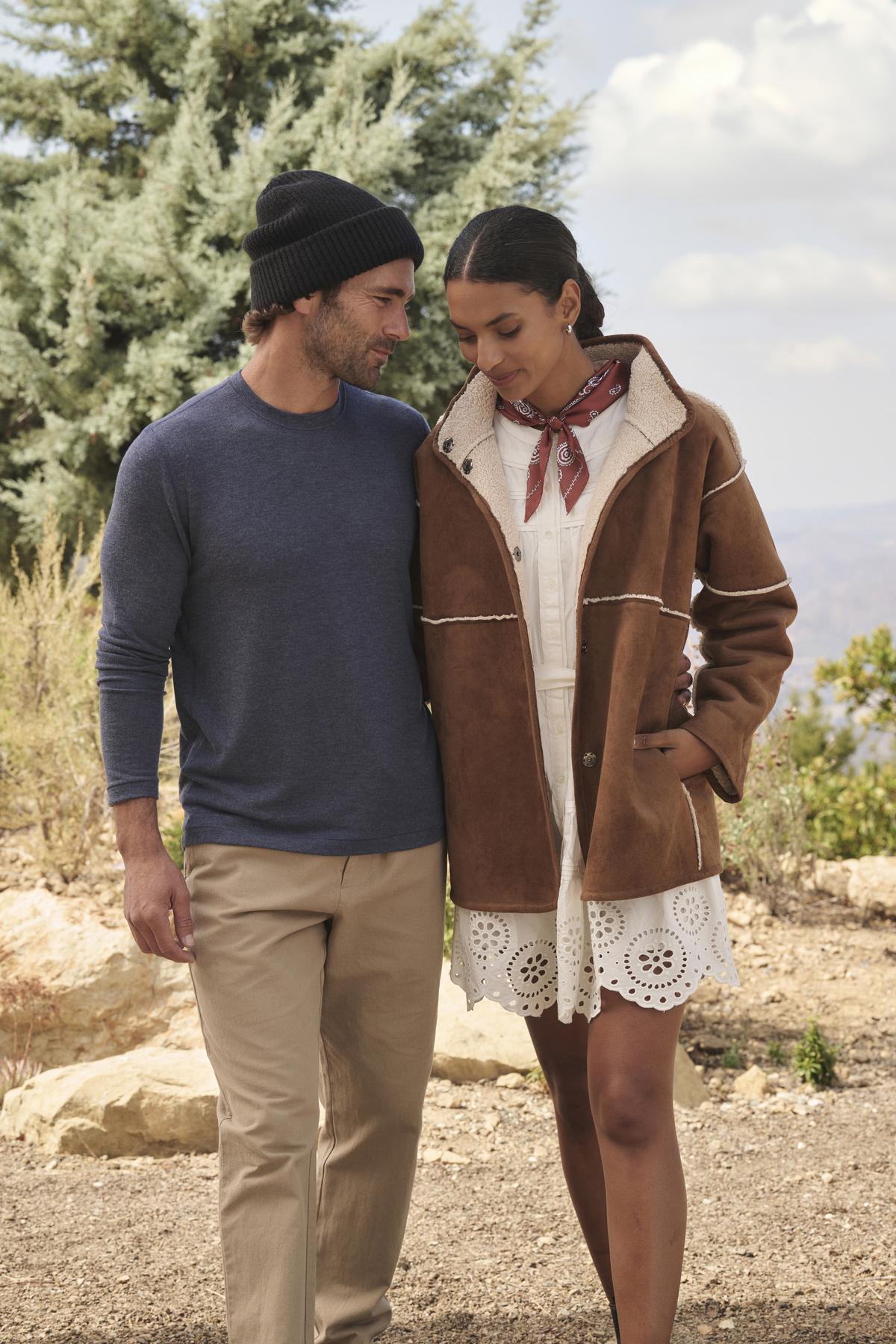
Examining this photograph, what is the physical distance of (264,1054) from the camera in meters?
2.18

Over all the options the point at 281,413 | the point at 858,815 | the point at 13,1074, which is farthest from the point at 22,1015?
the point at 858,815

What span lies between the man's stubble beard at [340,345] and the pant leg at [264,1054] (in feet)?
2.88

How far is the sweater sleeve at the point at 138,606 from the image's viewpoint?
2211 mm

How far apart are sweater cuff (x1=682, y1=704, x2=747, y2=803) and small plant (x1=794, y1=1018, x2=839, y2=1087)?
244cm

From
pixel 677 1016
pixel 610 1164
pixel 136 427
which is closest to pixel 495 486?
pixel 677 1016

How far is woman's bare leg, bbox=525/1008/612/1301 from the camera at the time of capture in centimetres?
246

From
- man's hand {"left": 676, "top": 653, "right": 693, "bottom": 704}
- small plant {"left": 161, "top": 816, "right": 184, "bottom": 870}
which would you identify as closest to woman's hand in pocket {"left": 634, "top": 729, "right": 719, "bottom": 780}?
man's hand {"left": 676, "top": 653, "right": 693, "bottom": 704}

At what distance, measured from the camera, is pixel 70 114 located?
13.3m

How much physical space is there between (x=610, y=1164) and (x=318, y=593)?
1.09 m

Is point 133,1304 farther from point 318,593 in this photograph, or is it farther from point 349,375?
point 349,375

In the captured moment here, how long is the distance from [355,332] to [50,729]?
3.87 metres

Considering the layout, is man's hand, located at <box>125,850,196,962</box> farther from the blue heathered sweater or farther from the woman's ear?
the woman's ear

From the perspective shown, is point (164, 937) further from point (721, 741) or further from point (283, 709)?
point (721, 741)

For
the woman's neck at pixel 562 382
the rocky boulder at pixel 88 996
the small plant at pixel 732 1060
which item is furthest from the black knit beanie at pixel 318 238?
the small plant at pixel 732 1060
